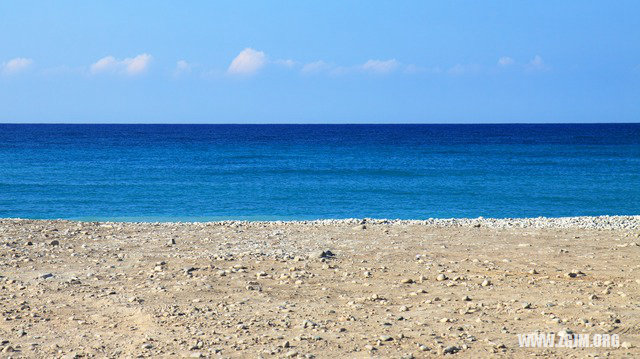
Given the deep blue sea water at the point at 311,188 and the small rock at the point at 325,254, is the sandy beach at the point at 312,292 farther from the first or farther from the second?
the deep blue sea water at the point at 311,188

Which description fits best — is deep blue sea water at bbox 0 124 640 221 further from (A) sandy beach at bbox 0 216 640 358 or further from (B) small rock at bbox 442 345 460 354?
(B) small rock at bbox 442 345 460 354

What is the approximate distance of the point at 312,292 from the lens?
10.4 m

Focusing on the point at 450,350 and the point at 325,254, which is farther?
the point at 325,254

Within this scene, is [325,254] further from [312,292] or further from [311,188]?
[311,188]

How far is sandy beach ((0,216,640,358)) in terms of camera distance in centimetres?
812

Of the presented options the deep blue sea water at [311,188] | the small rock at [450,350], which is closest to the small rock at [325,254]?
the small rock at [450,350]

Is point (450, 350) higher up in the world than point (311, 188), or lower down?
higher up

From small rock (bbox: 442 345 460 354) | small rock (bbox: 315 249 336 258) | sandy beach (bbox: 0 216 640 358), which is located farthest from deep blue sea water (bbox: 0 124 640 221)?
small rock (bbox: 442 345 460 354)

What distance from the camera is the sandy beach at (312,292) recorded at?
8.12 meters

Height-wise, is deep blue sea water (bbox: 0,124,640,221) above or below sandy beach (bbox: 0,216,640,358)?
below

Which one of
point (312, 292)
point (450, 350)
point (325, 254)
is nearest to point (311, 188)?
point (325, 254)

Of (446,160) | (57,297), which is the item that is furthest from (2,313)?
(446,160)

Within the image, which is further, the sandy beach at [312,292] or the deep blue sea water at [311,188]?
the deep blue sea water at [311,188]

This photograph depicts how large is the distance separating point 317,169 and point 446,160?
15.5m
